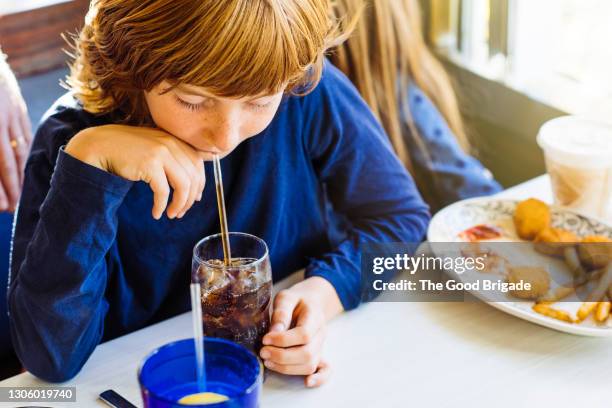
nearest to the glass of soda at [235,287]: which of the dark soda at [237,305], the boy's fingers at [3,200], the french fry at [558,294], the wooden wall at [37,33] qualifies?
the dark soda at [237,305]

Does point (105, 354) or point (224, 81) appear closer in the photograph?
point (224, 81)

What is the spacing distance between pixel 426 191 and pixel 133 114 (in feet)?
2.98

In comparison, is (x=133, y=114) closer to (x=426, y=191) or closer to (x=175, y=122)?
(x=175, y=122)

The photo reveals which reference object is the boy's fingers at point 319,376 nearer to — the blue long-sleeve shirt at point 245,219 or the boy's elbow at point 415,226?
the blue long-sleeve shirt at point 245,219

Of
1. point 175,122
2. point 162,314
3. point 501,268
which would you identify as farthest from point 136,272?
point 501,268

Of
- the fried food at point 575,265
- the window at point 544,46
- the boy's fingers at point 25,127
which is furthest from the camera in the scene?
the window at point 544,46

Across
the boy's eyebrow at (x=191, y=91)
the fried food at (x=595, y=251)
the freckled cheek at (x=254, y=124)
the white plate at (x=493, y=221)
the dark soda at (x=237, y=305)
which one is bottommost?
the fried food at (x=595, y=251)

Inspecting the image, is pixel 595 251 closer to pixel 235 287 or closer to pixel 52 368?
pixel 235 287

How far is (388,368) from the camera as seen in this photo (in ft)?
3.00

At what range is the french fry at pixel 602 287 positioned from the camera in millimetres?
987

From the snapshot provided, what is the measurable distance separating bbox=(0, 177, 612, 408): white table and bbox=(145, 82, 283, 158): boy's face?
25 centimetres

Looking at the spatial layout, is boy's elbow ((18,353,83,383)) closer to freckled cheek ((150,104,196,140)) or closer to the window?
freckled cheek ((150,104,196,140))

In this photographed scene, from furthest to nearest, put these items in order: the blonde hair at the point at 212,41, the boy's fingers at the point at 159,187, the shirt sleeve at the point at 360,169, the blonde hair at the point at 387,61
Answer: the blonde hair at the point at 387,61, the shirt sleeve at the point at 360,169, the boy's fingers at the point at 159,187, the blonde hair at the point at 212,41

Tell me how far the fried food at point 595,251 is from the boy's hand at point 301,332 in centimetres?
34
